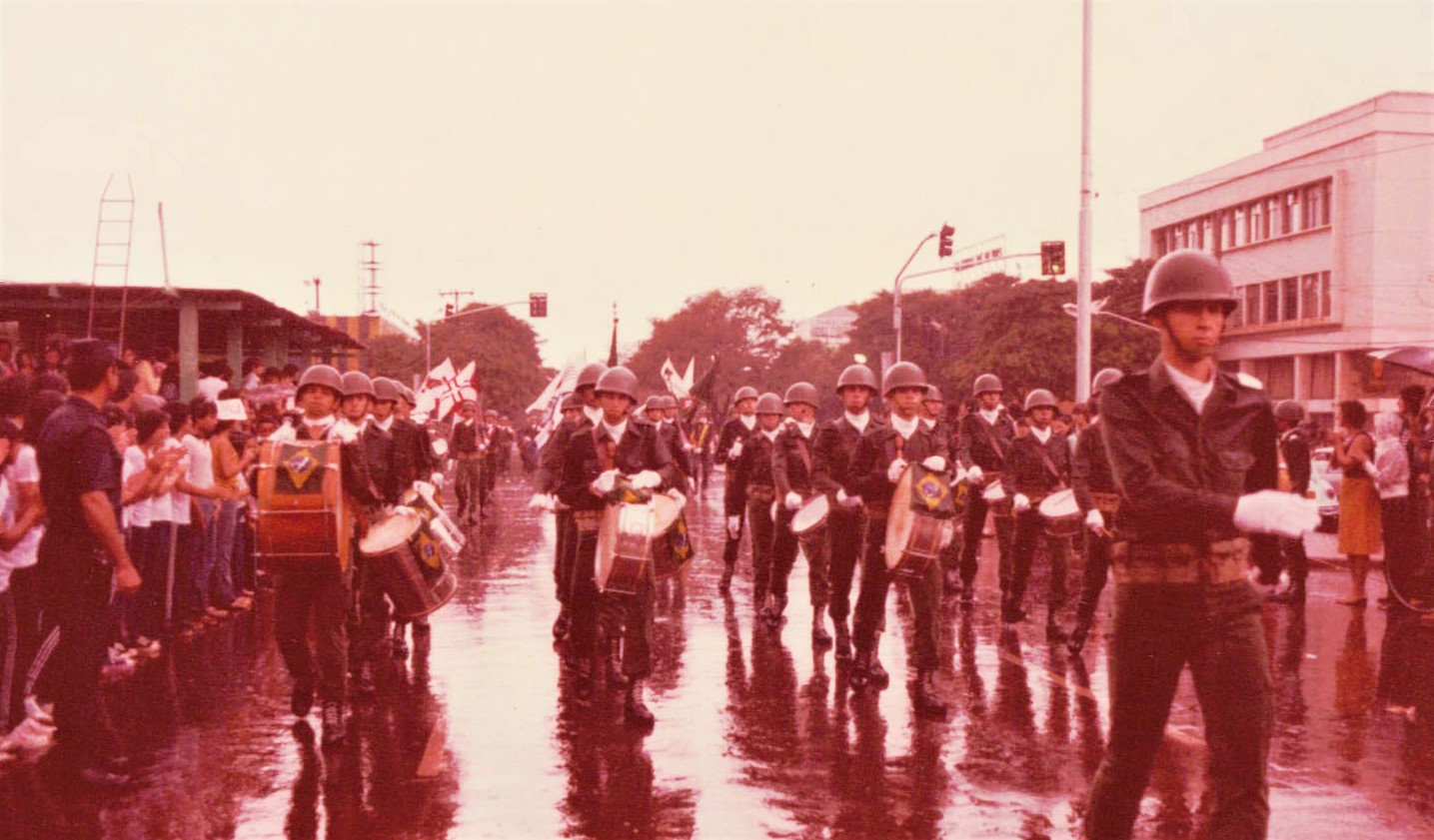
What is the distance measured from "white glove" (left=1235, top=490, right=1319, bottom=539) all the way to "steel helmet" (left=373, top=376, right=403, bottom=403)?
9163 millimetres

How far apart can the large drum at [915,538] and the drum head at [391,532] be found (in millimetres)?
2989

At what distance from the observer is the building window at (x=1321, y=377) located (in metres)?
56.6

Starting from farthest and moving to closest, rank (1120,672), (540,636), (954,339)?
(954,339) → (540,636) → (1120,672)

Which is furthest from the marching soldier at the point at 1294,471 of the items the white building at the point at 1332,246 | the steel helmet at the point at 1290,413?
the white building at the point at 1332,246

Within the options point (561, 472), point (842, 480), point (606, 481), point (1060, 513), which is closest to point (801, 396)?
point (1060, 513)

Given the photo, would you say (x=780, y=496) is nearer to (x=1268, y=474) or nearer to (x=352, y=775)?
(x=352, y=775)

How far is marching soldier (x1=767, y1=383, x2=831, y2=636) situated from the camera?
39.5 ft

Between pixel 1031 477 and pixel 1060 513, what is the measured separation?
1.26m

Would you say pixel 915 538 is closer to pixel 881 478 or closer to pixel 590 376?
pixel 881 478

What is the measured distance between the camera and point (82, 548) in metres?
7.30

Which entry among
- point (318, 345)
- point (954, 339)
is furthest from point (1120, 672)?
point (954, 339)

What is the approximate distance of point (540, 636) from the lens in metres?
12.4

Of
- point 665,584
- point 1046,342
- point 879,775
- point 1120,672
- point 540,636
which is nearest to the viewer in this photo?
point 1120,672

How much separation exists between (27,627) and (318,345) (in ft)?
124
